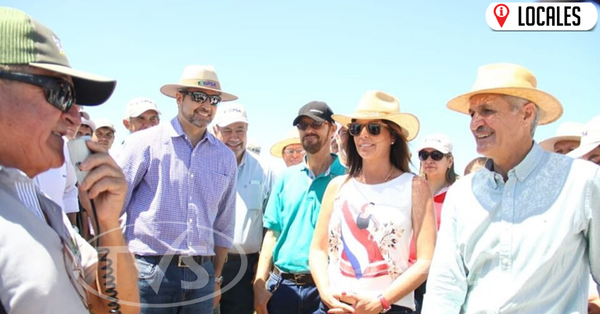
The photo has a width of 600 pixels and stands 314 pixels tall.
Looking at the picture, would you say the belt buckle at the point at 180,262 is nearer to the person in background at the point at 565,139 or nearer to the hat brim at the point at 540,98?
the hat brim at the point at 540,98

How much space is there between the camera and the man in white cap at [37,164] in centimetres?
129

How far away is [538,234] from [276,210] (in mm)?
2667

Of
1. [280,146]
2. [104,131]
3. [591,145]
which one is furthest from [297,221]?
[104,131]

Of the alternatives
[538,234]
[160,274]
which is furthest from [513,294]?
[160,274]

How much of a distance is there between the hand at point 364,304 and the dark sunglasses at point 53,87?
2.46 meters

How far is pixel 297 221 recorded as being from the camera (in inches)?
175

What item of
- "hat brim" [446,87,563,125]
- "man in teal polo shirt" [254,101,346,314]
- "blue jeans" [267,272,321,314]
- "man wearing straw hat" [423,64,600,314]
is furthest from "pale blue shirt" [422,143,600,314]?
"man in teal polo shirt" [254,101,346,314]

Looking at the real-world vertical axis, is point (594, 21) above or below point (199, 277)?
above

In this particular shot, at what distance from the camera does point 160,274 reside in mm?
3859

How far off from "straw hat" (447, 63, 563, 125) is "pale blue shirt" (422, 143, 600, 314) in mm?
388

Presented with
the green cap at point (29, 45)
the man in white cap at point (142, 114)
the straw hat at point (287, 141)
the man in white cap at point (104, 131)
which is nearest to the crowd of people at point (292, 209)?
the green cap at point (29, 45)

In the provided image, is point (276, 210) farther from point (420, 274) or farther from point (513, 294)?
point (513, 294)

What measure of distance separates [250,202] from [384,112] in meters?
2.11

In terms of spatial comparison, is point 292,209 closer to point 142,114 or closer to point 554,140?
point 554,140
